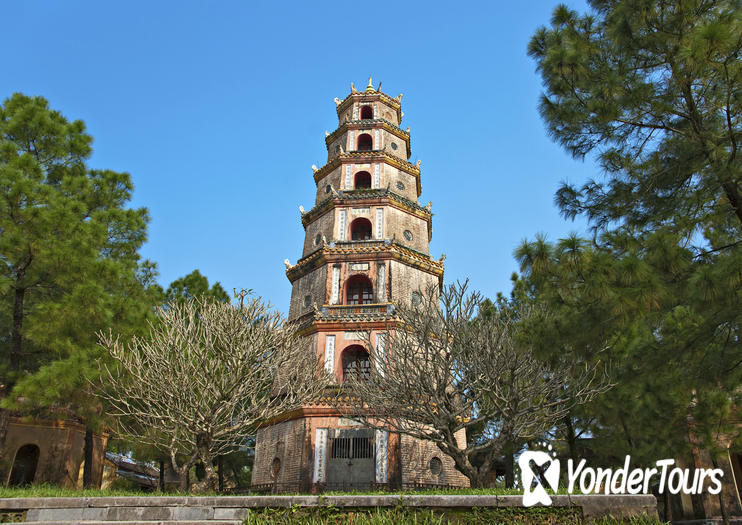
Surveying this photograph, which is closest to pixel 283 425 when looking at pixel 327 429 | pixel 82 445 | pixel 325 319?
pixel 327 429

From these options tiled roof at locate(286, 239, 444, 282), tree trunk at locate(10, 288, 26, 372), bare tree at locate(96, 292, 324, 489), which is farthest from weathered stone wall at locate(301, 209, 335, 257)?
tree trunk at locate(10, 288, 26, 372)

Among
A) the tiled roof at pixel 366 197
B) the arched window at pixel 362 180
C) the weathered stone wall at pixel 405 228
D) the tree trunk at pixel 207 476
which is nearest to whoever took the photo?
the tree trunk at pixel 207 476

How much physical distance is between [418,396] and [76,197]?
11.3m

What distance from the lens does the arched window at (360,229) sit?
2219 centimetres

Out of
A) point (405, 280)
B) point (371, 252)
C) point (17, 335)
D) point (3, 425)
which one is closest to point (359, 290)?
point (371, 252)

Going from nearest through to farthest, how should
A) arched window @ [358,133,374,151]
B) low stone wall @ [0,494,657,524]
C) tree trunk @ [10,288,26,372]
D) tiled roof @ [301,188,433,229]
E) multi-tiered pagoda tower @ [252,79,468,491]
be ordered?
low stone wall @ [0,494,657,524], tree trunk @ [10,288,26,372], multi-tiered pagoda tower @ [252,79,468,491], tiled roof @ [301,188,433,229], arched window @ [358,133,374,151]

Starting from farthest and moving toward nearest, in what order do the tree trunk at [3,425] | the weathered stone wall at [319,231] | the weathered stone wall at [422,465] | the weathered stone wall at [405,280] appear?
the weathered stone wall at [319,231] < the weathered stone wall at [405,280] < the weathered stone wall at [422,465] < the tree trunk at [3,425]

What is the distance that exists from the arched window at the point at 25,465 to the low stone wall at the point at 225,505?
1461 cm

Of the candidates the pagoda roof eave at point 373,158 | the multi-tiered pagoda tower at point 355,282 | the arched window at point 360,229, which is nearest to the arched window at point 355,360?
the multi-tiered pagoda tower at point 355,282

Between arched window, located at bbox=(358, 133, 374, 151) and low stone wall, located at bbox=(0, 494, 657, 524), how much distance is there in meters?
18.8

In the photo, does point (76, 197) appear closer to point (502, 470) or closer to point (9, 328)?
point (9, 328)

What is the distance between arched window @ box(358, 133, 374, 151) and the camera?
24656 mm

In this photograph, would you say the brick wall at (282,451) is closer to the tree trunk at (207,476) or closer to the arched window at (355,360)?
the arched window at (355,360)

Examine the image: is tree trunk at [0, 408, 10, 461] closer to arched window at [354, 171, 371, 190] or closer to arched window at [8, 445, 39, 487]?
arched window at [8, 445, 39, 487]
